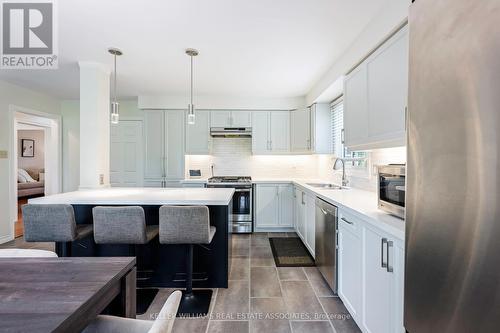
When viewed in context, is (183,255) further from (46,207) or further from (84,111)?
(84,111)

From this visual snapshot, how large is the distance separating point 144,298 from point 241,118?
10.8ft

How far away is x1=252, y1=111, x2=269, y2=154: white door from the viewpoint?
4602 millimetres

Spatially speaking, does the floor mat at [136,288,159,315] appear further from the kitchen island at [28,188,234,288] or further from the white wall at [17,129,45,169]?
the white wall at [17,129,45,169]

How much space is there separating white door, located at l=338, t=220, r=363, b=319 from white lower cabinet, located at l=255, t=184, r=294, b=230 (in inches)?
Answer: 86.5

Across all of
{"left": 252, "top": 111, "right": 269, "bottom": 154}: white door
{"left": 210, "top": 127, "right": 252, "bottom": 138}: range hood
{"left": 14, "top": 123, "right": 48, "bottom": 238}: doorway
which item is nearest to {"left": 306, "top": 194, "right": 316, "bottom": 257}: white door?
{"left": 252, "top": 111, "right": 269, "bottom": 154}: white door

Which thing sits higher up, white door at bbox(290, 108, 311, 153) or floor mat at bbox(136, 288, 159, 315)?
white door at bbox(290, 108, 311, 153)

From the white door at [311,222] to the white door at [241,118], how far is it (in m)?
1.98

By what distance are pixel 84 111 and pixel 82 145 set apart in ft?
1.39

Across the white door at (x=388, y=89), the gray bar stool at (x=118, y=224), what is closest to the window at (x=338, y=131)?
the white door at (x=388, y=89)

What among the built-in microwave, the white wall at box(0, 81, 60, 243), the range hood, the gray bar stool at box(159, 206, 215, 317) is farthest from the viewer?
the range hood

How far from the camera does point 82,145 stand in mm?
3004

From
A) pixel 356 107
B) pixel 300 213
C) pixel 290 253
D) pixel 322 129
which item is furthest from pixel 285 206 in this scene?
pixel 356 107

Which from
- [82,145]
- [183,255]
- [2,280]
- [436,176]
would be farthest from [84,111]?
[436,176]

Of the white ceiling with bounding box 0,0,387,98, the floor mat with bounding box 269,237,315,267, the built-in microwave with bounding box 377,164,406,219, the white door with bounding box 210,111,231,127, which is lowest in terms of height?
the floor mat with bounding box 269,237,315,267
